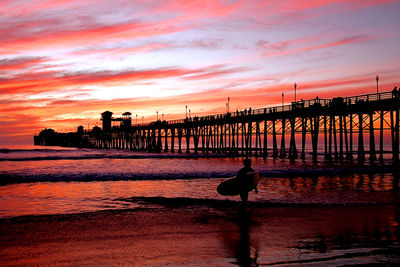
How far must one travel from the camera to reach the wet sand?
21.7ft

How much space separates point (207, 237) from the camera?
323 inches

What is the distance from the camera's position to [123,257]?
6.78 meters

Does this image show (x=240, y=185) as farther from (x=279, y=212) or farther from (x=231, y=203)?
(x=231, y=203)

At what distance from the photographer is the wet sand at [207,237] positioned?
661 centimetres

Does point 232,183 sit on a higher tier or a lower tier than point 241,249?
higher

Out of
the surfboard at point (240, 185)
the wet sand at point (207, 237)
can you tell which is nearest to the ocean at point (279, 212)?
the wet sand at point (207, 237)

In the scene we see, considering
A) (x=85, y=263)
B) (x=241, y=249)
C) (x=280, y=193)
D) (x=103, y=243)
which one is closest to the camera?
(x=85, y=263)

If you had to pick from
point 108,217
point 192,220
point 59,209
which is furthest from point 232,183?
point 59,209

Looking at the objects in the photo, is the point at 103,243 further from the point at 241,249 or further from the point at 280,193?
the point at 280,193

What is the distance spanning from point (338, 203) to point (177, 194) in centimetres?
620

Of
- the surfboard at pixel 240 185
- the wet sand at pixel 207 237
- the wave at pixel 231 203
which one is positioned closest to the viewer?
the wet sand at pixel 207 237

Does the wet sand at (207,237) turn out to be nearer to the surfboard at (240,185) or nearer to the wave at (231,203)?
the surfboard at (240,185)

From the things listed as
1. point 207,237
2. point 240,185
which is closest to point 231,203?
point 240,185

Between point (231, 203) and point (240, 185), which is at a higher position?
point (240, 185)
